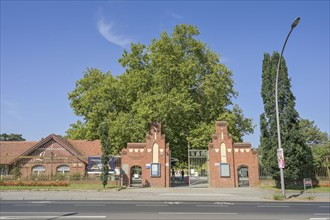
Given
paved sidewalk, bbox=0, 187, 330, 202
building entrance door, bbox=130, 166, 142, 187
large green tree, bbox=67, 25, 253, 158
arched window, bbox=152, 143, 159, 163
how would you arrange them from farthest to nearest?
large green tree, bbox=67, 25, 253, 158, building entrance door, bbox=130, 166, 142, 187, arched window, bbox=152, 143, 159, 163, paved sidewalk, bbox=0, 187, 330, 202

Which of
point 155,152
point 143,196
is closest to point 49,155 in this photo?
point 155,152

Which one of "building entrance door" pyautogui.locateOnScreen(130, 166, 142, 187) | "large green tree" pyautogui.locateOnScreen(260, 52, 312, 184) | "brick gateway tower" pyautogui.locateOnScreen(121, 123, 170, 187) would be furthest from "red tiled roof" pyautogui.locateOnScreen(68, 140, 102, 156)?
"large green tree" pyautogui.locateOnScreen(260, 52, 312, 184)

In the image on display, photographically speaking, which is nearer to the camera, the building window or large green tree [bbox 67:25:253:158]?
the building window

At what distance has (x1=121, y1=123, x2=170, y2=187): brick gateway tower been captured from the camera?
98.7 feet

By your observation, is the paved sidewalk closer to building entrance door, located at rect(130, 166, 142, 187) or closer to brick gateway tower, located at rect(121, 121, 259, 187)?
brick gateway tower, located at rect(121, 121, 259, 187)

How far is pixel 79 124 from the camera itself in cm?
4750

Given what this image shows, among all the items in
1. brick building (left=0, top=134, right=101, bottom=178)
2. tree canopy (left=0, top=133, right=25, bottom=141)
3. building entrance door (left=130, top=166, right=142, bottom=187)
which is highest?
tree canopy (left=0, top=133, right=25, bottom=141)

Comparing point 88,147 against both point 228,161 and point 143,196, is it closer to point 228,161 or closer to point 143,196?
point 228,161

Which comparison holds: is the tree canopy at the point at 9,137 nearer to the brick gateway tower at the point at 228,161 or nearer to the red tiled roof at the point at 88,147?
the red tiled roof at the point at 88,147

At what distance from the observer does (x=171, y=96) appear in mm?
35375

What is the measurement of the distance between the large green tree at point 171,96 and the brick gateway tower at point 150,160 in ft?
13.3

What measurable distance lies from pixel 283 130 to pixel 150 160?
1234 centimetres

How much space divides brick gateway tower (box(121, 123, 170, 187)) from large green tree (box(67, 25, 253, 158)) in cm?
406

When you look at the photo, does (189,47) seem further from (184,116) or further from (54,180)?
(54,180)
